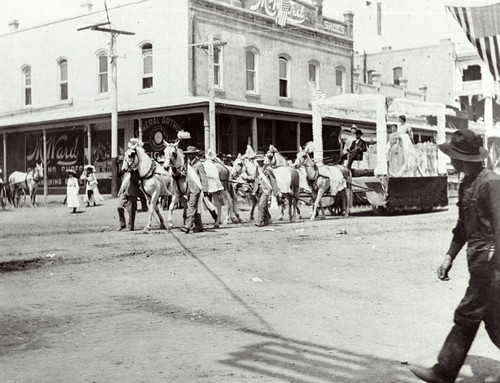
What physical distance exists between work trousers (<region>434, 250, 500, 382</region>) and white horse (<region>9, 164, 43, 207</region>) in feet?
83.8

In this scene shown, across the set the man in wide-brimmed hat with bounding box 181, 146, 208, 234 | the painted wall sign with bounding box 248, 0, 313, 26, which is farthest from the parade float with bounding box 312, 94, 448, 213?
the painted wall sign with bounding box 248, 0, 313, 26

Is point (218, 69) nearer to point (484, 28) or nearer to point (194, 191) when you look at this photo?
point (194, 191)

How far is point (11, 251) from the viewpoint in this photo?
12750 millimetres

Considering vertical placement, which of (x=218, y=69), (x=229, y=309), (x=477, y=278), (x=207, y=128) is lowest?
(x=229, y=309)

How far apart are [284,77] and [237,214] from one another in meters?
16.4

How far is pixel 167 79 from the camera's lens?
92.9ft

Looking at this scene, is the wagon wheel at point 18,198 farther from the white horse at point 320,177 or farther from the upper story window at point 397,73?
the upper story window at point 397,73

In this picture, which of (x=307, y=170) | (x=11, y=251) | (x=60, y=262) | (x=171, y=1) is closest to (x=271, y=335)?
(x=60, y=262)

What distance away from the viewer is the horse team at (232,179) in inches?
627

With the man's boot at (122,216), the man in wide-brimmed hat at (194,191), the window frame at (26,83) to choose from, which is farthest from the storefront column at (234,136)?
the man in wide-brimmed hat at (194,191)

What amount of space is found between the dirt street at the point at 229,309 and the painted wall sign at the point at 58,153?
59.7ft

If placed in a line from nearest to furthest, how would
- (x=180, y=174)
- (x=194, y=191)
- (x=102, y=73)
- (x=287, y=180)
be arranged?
(x=194, y=191), (x=180, y=174), (x=287, y=180), (x=102, y=73)

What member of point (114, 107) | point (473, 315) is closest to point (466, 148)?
point (473, 315)

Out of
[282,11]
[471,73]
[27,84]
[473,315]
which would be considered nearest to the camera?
[473,315]
